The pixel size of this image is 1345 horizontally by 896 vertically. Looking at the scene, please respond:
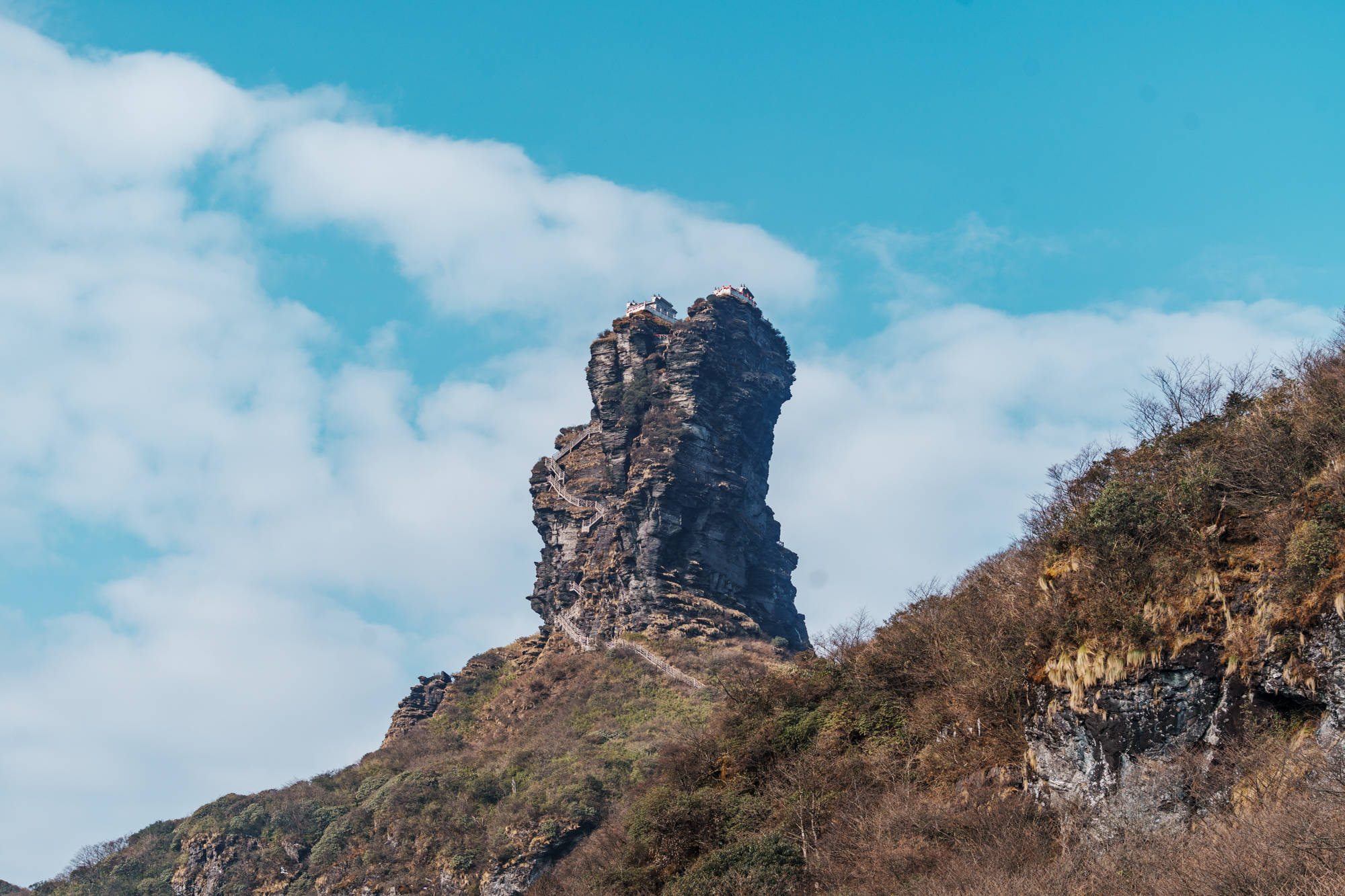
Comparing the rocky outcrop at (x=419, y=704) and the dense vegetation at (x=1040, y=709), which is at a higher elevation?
the rocky outcrop at (x=419, y=704)

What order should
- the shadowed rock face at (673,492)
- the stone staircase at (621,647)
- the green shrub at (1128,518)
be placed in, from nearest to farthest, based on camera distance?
the green shrub at (1128,518)
the stone staircase at (621,647)
the shadowed rock face at (673,492)

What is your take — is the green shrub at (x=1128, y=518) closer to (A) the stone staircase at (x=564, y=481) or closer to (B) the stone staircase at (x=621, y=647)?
(B) the stone staircase at (x=621, y=647)

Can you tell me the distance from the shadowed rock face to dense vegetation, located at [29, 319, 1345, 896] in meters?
46.8

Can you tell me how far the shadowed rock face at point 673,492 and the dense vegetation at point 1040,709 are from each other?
154 ft

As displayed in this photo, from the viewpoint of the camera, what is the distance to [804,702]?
41.5 metres

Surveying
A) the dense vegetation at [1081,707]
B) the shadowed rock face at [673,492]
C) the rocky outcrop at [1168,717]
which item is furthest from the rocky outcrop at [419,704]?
the rocky outcrop at [1168,717]

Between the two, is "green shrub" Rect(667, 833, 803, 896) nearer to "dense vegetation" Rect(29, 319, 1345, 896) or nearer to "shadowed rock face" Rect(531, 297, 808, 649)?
"dense vegetation" Rect(29, 319, 1345, 896)

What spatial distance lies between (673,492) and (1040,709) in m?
76.1

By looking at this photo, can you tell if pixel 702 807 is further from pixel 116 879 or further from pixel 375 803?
pixel 116 879

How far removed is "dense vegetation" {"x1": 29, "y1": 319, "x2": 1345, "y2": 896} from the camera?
19.1 meters

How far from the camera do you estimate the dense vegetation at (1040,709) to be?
19.1m

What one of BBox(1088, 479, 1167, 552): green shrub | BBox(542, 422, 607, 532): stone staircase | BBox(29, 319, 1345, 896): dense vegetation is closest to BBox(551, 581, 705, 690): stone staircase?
BBox(542, 422, 607, 532): stone staircase

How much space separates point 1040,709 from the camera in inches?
947

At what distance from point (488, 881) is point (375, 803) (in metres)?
19.0
